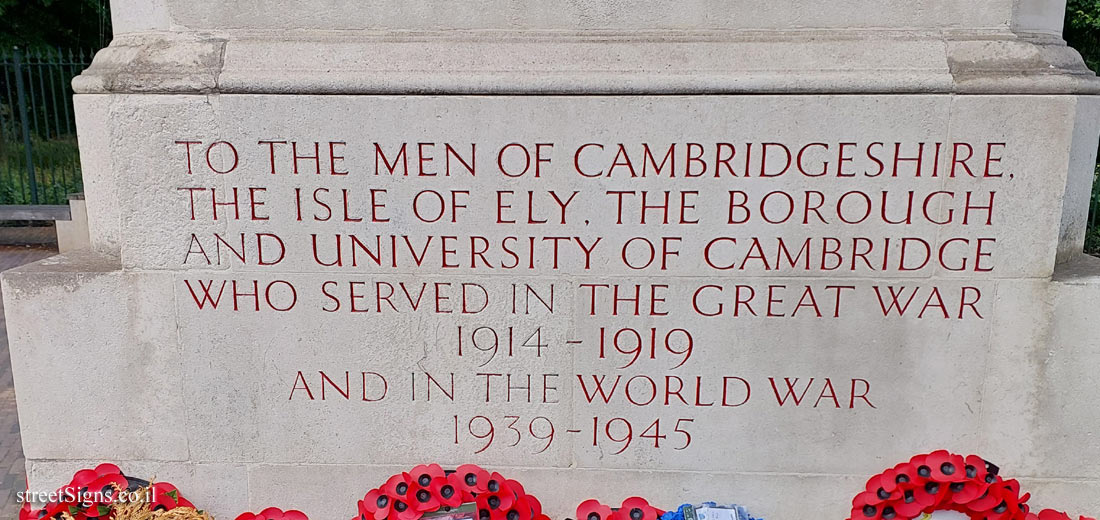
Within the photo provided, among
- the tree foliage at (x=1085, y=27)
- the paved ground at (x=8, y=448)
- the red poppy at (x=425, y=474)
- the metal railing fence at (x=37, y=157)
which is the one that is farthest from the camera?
the tree foliage at (x=1085, y=27)

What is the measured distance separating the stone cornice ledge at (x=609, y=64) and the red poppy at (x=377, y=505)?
68.9 inches

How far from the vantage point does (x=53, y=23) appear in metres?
17.3

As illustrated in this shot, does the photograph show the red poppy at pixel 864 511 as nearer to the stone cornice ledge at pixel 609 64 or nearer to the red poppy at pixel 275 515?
the stone cornice ledge at pixel 609 64

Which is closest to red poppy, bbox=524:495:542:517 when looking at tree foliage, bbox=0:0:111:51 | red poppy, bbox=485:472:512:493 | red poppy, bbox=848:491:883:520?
red poppy, bbox=485:472:512:493

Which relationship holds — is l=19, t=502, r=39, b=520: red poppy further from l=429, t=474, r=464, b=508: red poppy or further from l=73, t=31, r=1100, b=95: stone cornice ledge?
l=73, t=31, r=1100, b=95: stone cornice ledge

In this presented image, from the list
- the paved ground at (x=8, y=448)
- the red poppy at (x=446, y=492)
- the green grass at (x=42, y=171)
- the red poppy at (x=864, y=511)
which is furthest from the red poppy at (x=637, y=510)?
the green grass at (x=42, y=171)

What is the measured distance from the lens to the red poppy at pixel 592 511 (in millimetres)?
3385

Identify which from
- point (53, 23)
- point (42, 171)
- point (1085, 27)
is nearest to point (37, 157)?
point (42, 171)

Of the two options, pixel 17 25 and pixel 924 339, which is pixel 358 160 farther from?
pixel 17 25

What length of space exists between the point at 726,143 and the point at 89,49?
19641 millimetres

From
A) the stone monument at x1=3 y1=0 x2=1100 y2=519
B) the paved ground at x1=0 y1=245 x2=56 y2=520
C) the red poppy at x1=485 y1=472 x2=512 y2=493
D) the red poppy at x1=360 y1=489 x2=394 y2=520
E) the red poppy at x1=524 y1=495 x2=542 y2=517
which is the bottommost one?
the paved ground at x1=0 y1=245 x2=56 y2=520

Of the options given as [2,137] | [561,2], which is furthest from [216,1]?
[2,137]

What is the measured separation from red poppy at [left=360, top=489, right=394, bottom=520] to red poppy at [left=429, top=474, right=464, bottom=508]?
0.63ft

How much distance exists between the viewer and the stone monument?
3299 mm
